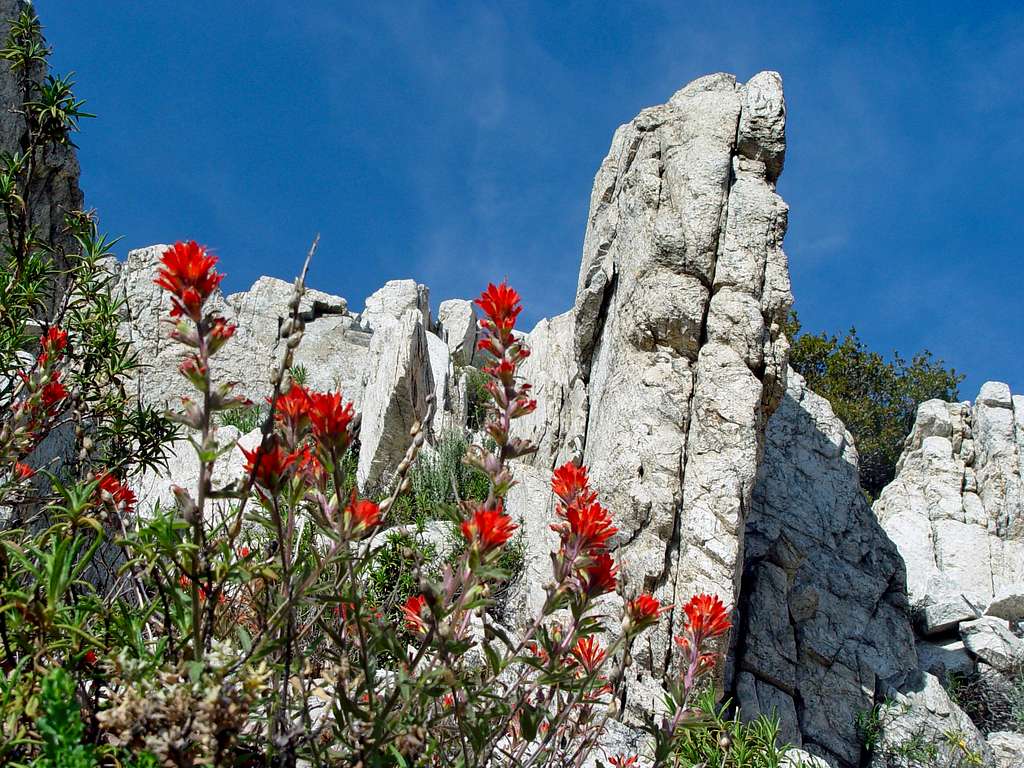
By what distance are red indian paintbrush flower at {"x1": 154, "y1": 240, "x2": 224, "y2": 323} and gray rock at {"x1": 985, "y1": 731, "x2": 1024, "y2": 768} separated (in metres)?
10.8

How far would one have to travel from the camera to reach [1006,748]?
980cm

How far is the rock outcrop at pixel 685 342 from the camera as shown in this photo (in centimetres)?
802

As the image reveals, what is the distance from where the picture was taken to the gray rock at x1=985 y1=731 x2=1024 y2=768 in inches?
372

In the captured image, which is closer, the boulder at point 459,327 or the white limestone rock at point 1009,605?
the white limestone rock at point 1009,605

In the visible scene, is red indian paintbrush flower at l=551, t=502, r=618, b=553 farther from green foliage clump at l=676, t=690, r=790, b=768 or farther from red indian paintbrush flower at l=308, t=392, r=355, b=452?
green foliage clump at l=676, t=690, r=790, b=768

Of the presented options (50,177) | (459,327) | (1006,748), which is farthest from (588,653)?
(459,327)

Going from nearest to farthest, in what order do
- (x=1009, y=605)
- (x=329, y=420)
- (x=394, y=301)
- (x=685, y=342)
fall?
(x=329, y=420), (x=685, y=342), (x=1009, y=605), (x=394, y=301)

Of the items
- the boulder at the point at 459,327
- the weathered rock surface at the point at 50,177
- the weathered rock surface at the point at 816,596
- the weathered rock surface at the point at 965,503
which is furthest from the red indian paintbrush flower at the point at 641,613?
the boulder at the point at 459,327

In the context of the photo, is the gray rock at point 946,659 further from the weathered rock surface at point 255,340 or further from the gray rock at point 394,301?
the gray rock at point 394,301

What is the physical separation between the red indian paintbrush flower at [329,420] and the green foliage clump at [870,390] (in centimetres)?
2271

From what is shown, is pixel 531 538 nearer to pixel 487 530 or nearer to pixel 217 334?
pixel 487 530

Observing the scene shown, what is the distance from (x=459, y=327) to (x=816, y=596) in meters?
15.6

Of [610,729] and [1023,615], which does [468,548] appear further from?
[1023,615]

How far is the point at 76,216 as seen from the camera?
440 cm
